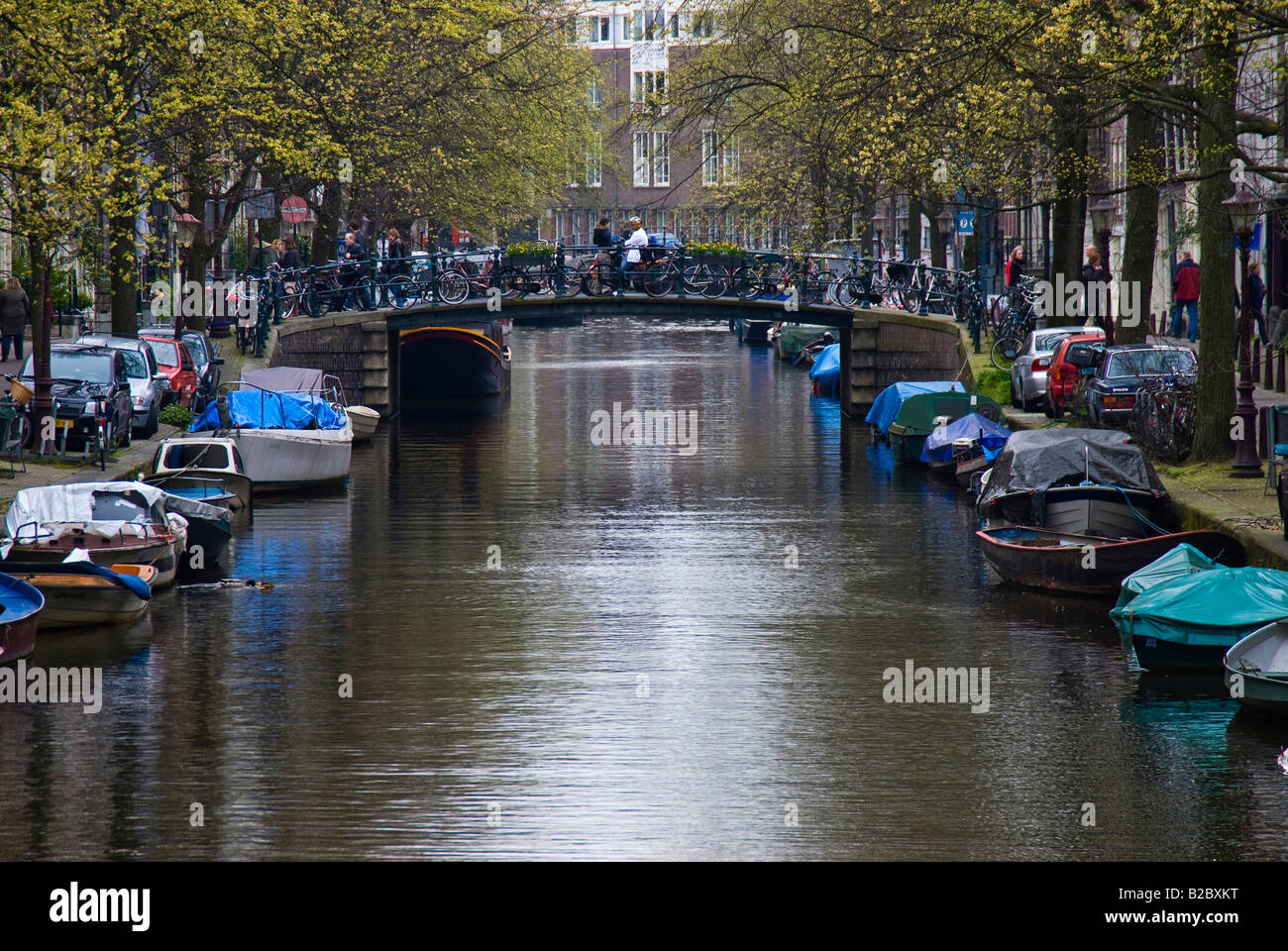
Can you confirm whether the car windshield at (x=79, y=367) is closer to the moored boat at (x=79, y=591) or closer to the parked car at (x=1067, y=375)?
the moored boat at (x=79, y=591)

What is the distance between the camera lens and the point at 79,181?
1227 inches

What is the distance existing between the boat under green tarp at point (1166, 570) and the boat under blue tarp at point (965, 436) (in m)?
13.3

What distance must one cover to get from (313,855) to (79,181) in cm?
1983

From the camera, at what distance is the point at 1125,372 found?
108ft

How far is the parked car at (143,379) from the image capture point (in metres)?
34.8

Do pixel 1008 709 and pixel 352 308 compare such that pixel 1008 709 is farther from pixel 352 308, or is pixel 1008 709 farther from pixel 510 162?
pixel 510 162

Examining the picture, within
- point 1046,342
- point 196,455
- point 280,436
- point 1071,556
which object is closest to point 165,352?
point 280,436

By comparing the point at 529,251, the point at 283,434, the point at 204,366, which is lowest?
the point at 283,434

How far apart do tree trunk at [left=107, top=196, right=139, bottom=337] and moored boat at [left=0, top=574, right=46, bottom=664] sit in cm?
1538

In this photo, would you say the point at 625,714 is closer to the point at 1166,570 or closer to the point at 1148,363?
the point at 1166,570

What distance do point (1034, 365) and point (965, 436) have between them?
261cm

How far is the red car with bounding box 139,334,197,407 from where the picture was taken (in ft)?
125

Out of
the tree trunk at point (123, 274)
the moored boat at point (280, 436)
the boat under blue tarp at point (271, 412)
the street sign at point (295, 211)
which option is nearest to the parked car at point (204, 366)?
the tree trunk at point (123, 274)
